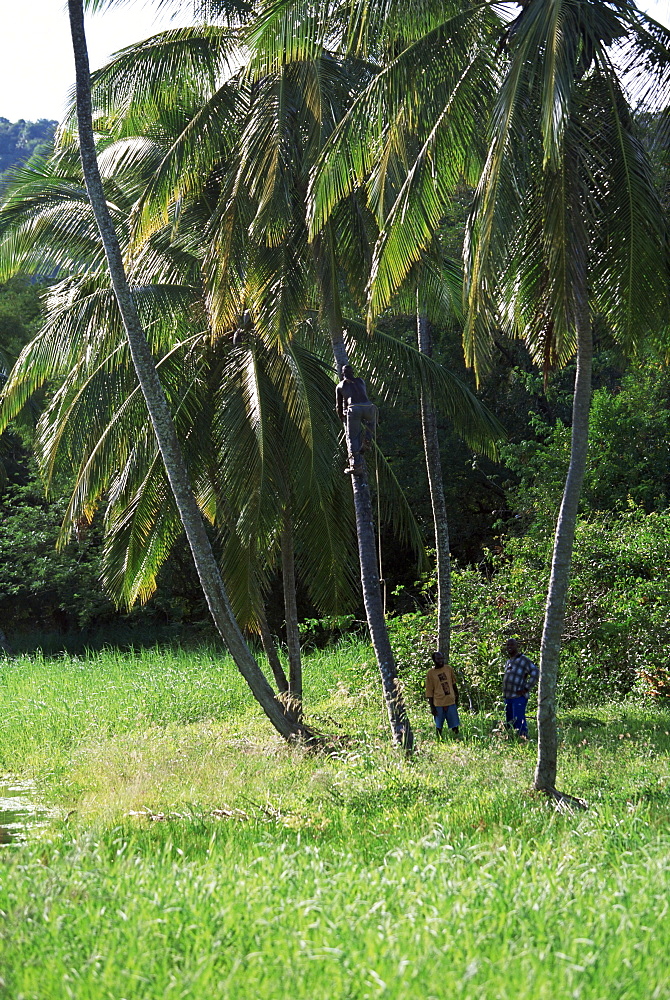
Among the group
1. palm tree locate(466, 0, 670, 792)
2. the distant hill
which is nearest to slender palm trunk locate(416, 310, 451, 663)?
palm tree locate(466, 0, 670, 792)

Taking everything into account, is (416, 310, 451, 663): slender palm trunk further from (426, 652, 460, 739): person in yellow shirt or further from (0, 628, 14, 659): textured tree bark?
(0, 628, 14, 659): textured tree bark

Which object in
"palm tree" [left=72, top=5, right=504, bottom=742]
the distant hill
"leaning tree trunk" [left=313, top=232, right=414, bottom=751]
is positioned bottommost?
"leaning tree trunk" [left=313, top=232, right=414, bottom=751]

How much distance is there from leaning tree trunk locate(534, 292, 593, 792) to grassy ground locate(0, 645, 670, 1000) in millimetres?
392

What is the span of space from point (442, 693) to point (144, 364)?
17.8 feet

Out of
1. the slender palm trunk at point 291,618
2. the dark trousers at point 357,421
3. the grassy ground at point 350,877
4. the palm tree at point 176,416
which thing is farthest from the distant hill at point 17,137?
the grassy ground at point 350,877

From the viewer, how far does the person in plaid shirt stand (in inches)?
469

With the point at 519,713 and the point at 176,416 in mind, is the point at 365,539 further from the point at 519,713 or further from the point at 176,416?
the point at 176,416

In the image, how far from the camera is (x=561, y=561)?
815 centimetres

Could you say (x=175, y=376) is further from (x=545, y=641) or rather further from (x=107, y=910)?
(x=107, y=910)

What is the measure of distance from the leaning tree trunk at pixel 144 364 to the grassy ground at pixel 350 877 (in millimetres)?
1772

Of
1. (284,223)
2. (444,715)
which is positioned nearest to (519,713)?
(444,715)

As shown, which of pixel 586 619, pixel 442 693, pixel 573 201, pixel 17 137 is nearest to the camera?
pixel 573 201

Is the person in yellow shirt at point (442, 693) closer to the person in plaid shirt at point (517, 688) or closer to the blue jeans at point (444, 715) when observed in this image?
the blue jeans at point (444, 715)

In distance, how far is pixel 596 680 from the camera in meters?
14.2
